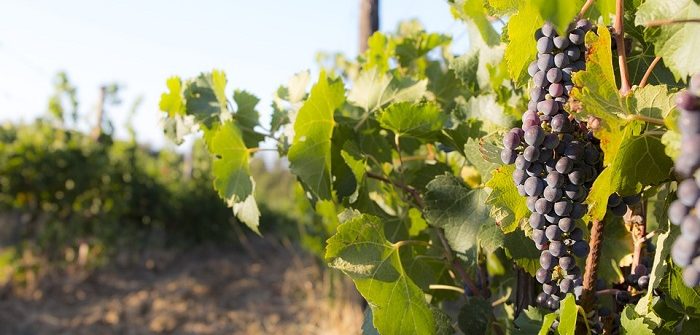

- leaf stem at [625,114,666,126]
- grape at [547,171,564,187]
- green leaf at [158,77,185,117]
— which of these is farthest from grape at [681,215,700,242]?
green leaf at [158,77,185,117]

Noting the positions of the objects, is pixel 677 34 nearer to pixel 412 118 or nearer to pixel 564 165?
pixel 564 165

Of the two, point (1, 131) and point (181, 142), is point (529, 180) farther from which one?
point (1, 131)

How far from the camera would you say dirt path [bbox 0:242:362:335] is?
6.04 m

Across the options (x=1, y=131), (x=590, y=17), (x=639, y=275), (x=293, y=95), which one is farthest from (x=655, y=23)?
(x=1, y=131)

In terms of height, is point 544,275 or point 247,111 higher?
point 247,111

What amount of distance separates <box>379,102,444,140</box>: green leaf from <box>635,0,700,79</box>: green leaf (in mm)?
609

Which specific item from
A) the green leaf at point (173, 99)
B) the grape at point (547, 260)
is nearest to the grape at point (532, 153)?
the grape at point (547, 260)

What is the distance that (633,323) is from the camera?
3.81 ft

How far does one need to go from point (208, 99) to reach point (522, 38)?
1.11 meters

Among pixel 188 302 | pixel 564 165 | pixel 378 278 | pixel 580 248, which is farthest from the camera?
pixel 188 302

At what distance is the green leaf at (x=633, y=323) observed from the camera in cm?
113

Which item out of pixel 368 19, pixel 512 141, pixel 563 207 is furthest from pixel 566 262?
pixel 368 19

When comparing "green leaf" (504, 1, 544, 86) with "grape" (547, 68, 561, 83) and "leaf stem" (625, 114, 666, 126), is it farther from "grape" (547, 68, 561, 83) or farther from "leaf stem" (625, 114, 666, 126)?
"leaf stem" (625, 114, 666, 126)

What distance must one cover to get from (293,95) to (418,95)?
1.28 ft
